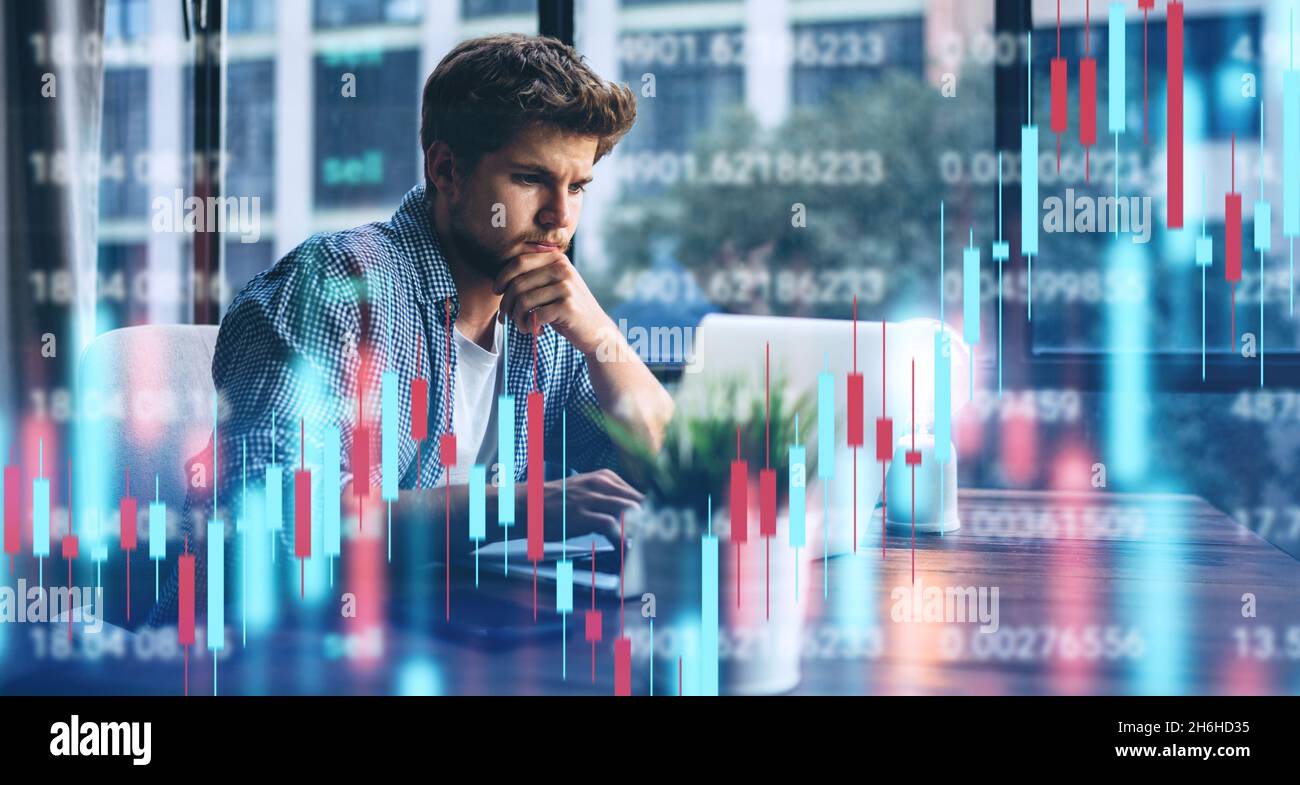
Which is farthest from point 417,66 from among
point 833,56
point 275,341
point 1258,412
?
point 1258,412

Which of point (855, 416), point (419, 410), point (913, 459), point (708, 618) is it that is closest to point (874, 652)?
point (708, 618)

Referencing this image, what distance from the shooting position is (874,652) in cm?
63

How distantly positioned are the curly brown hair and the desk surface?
2.03 feet

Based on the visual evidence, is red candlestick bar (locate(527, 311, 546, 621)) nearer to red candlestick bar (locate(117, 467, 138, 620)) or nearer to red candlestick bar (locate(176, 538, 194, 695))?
red candlestick bar (locate(176, 538, 194, 695))

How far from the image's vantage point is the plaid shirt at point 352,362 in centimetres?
91

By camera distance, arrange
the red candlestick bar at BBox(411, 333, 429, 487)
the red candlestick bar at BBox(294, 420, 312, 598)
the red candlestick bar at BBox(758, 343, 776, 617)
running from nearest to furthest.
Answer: the red candlestick bar at BBox(758, 343, 776, 617) < the red candlestick bar at BBox(294, 420, 312, 598) < the red candlestick bar at BBox(411, 333, 429, 487)

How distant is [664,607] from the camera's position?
604mm

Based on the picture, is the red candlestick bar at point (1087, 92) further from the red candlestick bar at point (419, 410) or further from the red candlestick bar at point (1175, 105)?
the red candlestick bar at point (419, 410)

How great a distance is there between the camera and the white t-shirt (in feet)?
3.91

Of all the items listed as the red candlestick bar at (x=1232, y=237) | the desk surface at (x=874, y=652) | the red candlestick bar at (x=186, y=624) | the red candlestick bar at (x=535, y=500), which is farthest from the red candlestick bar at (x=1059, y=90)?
the red candlestick bar at (x=186, y=624)

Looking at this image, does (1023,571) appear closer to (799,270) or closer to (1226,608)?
(1226,608)

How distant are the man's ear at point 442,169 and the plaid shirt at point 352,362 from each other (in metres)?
0.03

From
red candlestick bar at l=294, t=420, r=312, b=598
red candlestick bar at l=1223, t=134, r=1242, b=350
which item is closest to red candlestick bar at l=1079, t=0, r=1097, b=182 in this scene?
red candlestick bar at l=1223, t=134, r=1242, b=350
